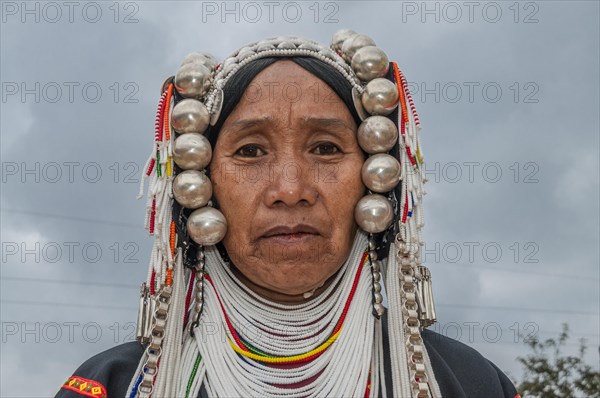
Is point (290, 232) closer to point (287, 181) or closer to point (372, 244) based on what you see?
point (287, 181)

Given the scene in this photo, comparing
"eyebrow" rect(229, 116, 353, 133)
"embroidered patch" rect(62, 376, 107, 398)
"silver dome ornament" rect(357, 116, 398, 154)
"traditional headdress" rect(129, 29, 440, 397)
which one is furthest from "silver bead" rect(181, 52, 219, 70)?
"embroidered patch" rect(62, 376, 107, 398)

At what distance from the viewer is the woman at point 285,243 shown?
3213 millimetres

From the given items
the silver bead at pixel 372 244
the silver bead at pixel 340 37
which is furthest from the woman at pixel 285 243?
the silver bead at pixel 340 37

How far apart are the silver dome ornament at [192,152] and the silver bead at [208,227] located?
0.67 ft

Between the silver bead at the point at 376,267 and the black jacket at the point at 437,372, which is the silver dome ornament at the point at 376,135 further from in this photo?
the black jacket at the point at 437,372

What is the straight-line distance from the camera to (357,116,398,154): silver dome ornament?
3.42m

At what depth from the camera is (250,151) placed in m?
3.35

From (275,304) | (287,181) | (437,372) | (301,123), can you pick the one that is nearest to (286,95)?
(301,123)

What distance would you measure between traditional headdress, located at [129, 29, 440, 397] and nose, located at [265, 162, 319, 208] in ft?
0.83

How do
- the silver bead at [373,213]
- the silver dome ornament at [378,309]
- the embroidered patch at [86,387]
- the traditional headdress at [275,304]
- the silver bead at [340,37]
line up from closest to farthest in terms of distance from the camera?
the embroidered patch at [86,387] → the traditional headdress at [275,304] → the silver bead at [373,213] → the silver dome ornament at [378,309] → the silver bead at [340,37]

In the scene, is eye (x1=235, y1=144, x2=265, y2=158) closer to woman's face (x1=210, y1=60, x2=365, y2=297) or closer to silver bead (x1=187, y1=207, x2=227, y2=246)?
woman's face (x1=210, y1=60, x2=365, y2=297)

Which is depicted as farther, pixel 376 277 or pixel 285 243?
pixel 376 277

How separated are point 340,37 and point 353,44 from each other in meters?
0.15

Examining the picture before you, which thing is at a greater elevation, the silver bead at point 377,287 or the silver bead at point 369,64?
the silver bead at point 369,64
